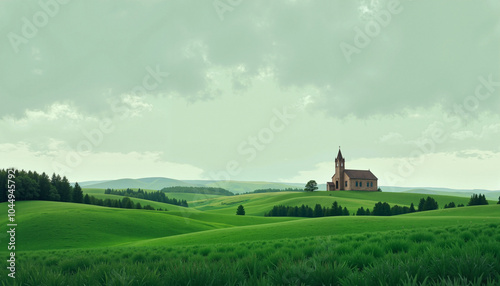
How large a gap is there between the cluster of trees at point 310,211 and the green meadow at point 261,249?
337 inches

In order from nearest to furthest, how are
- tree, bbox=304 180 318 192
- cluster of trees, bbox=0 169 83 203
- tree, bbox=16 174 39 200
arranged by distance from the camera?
tree, bbox=16 174 39 200 → cluster of trees, bbox=0 169 83 203 → tree, bbox=304 180 318 192

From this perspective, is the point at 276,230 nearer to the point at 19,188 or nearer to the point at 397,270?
the point at 397,270

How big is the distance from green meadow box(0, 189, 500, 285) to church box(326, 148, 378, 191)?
106 feet

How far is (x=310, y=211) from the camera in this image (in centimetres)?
11912

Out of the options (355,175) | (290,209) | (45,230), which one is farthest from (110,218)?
(355,175)

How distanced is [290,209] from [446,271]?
12660 cm

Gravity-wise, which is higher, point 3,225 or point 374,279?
point 374,279

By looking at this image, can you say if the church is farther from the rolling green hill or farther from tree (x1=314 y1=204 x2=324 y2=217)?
the rolling green hill

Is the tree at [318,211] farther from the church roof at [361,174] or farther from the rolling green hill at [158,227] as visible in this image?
the church roof at [361,174]

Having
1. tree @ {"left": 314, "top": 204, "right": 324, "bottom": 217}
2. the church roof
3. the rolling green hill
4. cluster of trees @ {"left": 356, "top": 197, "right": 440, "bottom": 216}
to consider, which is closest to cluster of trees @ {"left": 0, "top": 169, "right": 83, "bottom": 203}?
the rolling green hill

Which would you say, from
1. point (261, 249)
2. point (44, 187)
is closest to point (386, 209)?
point (261, 249)

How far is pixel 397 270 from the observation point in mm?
4023

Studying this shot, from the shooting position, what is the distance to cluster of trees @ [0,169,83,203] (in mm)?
113375

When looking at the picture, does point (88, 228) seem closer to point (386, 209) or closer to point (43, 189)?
point (43, 189)
